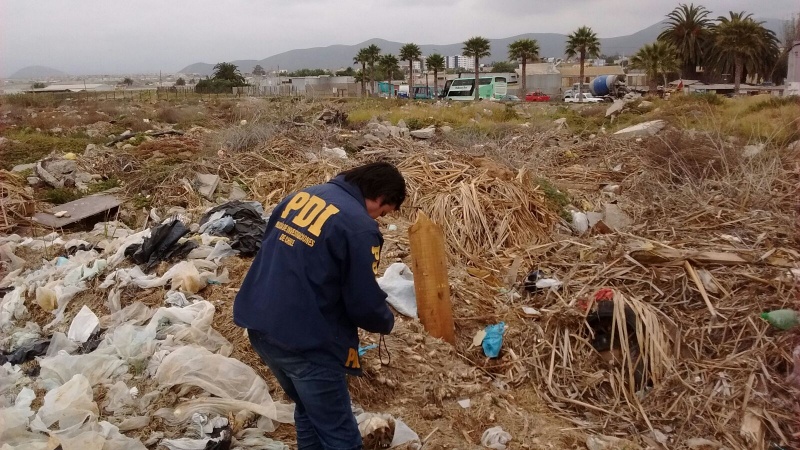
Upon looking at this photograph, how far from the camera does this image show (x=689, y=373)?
3611 mm

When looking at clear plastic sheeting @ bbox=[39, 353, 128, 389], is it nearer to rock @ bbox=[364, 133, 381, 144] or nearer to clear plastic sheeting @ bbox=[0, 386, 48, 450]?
clear plastic sheeting @ bbox=[0, 386, 48, 450]

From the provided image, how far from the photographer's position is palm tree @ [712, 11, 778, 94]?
32.8 meters

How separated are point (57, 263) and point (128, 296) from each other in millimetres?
1452

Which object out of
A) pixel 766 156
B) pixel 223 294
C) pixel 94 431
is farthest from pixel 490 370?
pixel 766 156

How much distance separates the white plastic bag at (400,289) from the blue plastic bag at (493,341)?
0.53 meters

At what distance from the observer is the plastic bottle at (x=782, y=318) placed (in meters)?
3.61

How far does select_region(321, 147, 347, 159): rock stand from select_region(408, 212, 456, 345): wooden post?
5830 mm

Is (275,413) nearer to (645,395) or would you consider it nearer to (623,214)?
(645,395)

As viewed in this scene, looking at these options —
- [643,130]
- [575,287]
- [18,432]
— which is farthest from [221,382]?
[643,130]

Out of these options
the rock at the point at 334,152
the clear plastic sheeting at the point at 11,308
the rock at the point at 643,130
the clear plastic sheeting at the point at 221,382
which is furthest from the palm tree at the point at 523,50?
the clear plastic sheeting at the point at 221,382

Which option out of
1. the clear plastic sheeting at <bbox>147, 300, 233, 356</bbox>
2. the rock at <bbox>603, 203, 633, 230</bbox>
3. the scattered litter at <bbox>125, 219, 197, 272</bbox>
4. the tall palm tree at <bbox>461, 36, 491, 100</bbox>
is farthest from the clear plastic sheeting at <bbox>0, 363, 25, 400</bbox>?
the tall palm tree at <bbox>461, 36, 491, 100</bbox>

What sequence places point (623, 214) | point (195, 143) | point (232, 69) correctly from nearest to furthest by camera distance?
point (623, 214)
point (195, 143)
point (232, 69)

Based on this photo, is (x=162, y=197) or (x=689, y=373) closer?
(x=689, y=373)

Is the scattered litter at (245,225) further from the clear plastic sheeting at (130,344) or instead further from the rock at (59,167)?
the rock at (59,167)
